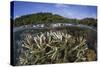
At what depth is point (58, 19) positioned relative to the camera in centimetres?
213

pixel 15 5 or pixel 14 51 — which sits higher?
pixel 15 5

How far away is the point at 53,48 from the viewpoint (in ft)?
6.84

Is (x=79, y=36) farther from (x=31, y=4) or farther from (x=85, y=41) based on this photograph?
(x=31, y=4)

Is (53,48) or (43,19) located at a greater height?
(43,19)

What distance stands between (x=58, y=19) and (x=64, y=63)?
1.56 ft

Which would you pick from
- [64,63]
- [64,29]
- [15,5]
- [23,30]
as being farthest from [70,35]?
[15,5]

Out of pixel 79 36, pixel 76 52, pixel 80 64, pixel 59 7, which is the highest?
pixel 59 7

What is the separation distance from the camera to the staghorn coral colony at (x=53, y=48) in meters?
1.99

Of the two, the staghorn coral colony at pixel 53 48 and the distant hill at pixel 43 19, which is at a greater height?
the distant hill at pixel 43 19

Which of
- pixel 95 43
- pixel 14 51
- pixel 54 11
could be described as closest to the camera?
pixel 14 51

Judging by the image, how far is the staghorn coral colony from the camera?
1.99m

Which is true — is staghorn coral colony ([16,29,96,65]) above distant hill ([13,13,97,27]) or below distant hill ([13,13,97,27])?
below

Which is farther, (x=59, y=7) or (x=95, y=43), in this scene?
(x=95, y=43)

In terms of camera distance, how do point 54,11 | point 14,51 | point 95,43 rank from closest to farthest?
1. point 14,51
2. point 54,11
3. point 95,43
